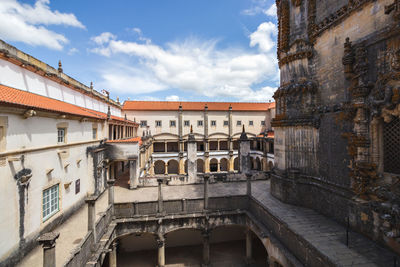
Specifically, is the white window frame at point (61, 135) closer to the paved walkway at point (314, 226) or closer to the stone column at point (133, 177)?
the paved walkway at point (314, 226)

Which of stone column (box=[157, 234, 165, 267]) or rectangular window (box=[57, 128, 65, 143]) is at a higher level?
rectangular window (box=[57, 128, 65, 143])

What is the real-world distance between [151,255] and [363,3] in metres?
16.9

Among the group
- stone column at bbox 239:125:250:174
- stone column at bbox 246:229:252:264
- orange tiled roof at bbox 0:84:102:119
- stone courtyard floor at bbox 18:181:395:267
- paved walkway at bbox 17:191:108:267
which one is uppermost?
orange tiled roof at bbox 0:84:102:119

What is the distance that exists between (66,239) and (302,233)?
31.0ft

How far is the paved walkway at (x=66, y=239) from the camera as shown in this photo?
6.53m

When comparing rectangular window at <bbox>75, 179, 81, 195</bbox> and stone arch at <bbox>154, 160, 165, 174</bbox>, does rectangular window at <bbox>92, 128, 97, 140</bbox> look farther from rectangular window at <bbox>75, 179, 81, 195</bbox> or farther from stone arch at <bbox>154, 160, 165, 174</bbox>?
stone arch at <bbox>154, 160, 165, 174</bbox>

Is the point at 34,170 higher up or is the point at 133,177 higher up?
the point at 34,170

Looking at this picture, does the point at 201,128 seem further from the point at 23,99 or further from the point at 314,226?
the point at 23,99

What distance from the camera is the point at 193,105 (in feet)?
121

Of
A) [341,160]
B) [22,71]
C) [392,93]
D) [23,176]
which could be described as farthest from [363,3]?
[22,71]

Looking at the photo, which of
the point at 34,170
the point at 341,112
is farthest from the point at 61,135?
the point at 341,112

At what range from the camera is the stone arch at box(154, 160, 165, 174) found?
3438 cm

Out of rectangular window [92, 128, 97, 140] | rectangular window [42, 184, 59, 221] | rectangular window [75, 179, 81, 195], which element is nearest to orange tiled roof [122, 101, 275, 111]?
rectangular window [92, 128, 97, 140]

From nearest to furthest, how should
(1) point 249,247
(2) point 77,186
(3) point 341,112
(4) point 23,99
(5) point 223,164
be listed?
(4) point 23,99 → (3) point 341,112 → (2) point 77,186 → (1) point 249,247 → (5) point 223,164
